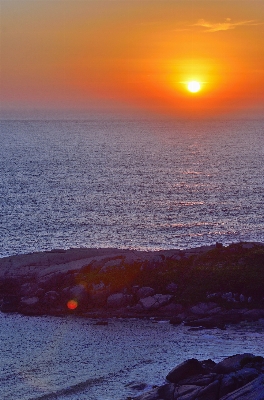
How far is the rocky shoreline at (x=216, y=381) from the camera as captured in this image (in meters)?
26.6

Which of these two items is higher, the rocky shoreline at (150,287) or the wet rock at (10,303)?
the rocky shoreline at (150,287)

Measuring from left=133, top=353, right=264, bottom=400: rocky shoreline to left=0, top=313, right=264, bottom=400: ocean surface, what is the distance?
7.58ft

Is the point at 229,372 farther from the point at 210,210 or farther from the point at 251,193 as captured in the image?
the point at 251,193

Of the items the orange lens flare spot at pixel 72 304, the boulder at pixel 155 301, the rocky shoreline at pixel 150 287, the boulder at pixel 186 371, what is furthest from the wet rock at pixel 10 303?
the boulder at pixel 186 371

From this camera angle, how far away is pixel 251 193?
96250mm

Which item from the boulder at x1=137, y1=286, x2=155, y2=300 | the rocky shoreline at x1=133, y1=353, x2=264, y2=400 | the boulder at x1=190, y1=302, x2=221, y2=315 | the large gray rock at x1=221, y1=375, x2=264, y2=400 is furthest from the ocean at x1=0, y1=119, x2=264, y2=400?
the large gray rock at x1=221, y1=375, x2=264, y2=400

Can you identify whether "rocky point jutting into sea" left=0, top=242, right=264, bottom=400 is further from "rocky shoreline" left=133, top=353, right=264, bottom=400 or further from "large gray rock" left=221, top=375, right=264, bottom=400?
"large gray rock" left=221, top=375, right=264, bottom=400

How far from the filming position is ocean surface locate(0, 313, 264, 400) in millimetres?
33031

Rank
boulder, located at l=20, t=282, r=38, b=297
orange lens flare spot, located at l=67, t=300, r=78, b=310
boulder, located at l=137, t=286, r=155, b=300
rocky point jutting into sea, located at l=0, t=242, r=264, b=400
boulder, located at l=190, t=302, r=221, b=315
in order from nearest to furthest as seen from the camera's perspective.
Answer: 1. boulder, located at l=190, t=302, r=221, b=315
2. rocky point jutting into sea, located at l=0, t=242, r=264, b=400
3. orange lens flare spot, located at l=67, t=300, r=78, b=310
4. boulder, located at l=137, t=286, r=155, b=300
5. boulder, located at l=20, t=282, r=38, b=297

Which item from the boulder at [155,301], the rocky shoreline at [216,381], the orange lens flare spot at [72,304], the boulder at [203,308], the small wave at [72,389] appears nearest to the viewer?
the rocky shoreline at [216,381]

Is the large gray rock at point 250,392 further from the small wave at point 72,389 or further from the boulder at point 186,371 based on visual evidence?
the small wave at point 72,389

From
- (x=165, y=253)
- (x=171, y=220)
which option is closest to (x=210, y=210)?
(x=171, y=220)

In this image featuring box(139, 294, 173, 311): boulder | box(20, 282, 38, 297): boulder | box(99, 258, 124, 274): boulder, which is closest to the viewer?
box(139, 294, 173, 311): boulder

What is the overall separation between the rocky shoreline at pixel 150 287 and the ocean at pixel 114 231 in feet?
5.71
